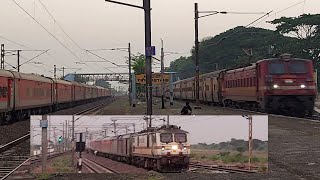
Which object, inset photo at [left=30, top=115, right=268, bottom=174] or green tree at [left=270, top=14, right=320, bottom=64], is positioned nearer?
inset photo at [left=30, top=115, right=268, bottom=174]

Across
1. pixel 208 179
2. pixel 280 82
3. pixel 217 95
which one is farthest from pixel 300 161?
pixel 217 95

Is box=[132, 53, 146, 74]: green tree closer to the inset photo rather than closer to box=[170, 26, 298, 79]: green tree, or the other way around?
box=[170, 26, 298, 79]: green tree

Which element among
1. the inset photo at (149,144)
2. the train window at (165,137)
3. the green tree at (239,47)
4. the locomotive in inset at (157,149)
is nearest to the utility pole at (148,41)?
the inset photo at (149,144)

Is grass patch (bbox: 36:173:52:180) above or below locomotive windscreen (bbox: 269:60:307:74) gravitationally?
below

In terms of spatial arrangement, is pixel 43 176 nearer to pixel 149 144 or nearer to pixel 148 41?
pixel 149 144

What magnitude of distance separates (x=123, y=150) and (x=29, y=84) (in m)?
29.8

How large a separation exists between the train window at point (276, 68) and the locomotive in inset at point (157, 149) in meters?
25.6

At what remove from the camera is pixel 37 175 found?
746cm

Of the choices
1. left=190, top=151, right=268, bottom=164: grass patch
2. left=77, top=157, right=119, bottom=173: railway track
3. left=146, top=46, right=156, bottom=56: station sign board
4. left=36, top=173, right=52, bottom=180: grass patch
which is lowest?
left=36, top=173, right=52, bottom=180: grass patch

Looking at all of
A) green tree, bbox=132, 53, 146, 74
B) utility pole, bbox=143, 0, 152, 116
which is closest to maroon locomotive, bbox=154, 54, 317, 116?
utility pole, bbox=143, 0, 152, 116

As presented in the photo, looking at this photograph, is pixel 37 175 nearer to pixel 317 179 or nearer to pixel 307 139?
pixel 317 179

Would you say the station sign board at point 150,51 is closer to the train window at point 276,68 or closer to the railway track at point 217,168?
the railway track at point 217,168

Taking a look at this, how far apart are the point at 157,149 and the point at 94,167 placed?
3.67 feet

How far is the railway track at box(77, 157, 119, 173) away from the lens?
711 centimetres
